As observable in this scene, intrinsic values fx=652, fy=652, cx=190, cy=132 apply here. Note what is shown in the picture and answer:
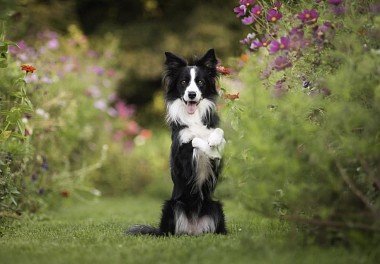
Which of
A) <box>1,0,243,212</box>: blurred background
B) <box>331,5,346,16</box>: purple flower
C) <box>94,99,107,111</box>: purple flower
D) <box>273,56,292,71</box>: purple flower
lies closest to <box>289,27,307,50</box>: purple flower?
<box>273,56,292,71</box>: purple flower

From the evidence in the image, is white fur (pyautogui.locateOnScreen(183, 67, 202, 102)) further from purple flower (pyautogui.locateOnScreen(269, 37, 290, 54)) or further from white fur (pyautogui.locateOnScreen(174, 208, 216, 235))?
purple flower (pyautogui.locateOnScreen(269, 37, 290, 54))

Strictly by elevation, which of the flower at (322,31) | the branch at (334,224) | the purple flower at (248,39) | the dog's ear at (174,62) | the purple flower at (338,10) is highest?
Answer: the purple flower at (338,10)

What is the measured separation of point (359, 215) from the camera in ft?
14.3

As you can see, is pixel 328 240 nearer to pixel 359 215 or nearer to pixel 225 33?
pixel 359 215

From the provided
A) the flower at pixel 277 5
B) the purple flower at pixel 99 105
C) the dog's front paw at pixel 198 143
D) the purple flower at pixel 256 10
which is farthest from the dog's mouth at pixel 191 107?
the purple flower at pixel 99 105

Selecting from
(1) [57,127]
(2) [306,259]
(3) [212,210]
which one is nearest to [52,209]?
(1) [57,127]

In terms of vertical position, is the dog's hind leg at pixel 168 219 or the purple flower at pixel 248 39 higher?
the purple flower at pixel 248 39

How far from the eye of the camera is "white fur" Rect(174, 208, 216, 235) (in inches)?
230

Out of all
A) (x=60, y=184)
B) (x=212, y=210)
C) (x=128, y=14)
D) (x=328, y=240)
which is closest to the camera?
(x=328, y=240)

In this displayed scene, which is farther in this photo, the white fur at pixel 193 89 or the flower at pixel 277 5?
the white fur at pixel 193 89

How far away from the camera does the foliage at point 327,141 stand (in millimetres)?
4371

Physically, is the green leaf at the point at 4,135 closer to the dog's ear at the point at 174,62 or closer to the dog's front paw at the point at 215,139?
the dog's ear at the point at 174,62

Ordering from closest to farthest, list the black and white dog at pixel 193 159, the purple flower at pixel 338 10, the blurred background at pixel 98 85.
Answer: the purple flower at pixel 338 10
the black and white dog at pixel 193 159
the blurred background at pixel 98 85

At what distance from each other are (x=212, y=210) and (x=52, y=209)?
4125mm
